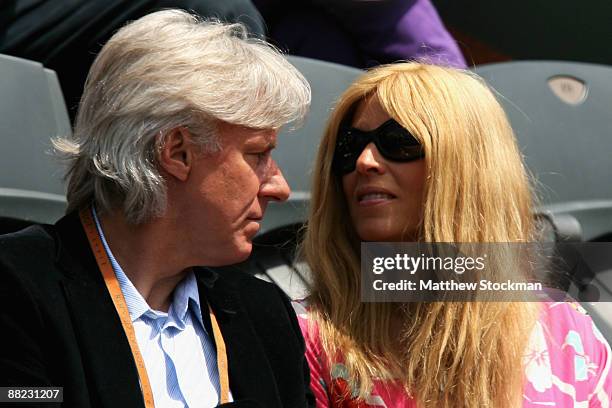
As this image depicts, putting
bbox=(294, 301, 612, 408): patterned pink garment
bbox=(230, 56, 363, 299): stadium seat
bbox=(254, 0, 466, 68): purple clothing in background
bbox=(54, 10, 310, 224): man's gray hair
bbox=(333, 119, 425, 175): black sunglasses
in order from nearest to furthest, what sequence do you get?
bbox=(54, 10, 310, 224): man's gray hair, bbox=(294, 301, 612, 408): patterned pink garment, bbox=(333, 119, 425, 175): black sunglasses, bbox=(230, 56, 363, 299): stadium seat, bbox=(254, 0, 466, 68): purple clothing in background

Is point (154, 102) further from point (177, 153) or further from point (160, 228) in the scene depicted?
point (160, 228)

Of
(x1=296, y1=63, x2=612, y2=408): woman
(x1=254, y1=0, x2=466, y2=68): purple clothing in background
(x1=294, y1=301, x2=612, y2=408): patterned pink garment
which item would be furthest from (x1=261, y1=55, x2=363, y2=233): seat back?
(x1=294, y1=301, x2=612, y2=408): patterned pink garment

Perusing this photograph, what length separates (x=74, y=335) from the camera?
5.13 ft

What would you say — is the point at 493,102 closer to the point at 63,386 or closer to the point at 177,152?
the point at 177,152

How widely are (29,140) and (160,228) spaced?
2.13ft

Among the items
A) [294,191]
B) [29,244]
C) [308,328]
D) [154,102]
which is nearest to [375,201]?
[308,328]

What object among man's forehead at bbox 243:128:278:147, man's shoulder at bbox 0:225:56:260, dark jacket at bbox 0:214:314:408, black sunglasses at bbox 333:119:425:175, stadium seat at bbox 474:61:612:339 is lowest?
dark jacket at bbox 0:214:314:408

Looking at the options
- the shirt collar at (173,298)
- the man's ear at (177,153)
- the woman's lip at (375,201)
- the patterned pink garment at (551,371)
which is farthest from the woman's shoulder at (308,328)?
the man's ear at (177,153)

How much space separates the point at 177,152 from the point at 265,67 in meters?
0.20

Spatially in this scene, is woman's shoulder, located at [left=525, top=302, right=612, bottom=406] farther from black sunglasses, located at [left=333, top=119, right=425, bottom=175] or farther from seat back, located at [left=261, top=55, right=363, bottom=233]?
seat back, located at [left=261, top=55, right=363, bottom=233]

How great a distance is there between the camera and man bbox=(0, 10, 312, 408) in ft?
5.14

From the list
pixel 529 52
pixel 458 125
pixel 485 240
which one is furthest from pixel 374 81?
pixel 529 52

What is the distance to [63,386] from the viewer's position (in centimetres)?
153

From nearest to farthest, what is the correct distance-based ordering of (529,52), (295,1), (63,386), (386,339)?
(63,386)
(386,339)
(295,1)
(529,52)
